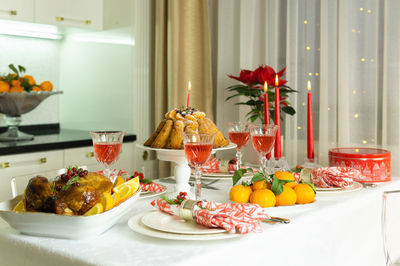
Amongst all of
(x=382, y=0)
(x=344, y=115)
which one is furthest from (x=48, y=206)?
(x=382, y=0)

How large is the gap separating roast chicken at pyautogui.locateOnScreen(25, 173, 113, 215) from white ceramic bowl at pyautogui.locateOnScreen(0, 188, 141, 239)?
0.08 ft

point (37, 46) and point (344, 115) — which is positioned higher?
point (37, 46)

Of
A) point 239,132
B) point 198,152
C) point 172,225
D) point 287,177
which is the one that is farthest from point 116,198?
point 239,132

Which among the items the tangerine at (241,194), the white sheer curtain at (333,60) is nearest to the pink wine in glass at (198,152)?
the tangerine at (241,194)

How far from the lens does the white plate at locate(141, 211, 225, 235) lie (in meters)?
0.97

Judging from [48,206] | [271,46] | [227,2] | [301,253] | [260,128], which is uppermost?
[227,2]

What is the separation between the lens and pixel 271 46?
2654 millimetres

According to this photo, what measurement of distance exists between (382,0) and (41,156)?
1919mm

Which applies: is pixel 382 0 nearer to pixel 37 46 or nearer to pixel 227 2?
pixel 227 2

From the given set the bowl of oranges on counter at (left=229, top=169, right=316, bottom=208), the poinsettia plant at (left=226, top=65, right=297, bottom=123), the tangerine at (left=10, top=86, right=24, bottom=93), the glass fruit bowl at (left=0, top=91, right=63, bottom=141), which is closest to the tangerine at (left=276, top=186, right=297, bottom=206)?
the bowl of oranges on counter at (left=229, top=169, right=316, bottom=208)

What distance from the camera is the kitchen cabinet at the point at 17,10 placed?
2.51 meters

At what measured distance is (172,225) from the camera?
3.36ft

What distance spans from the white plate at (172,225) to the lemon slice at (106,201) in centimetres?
9

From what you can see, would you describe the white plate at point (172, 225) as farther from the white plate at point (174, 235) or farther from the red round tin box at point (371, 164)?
the red round tin box at point (371, 164)
